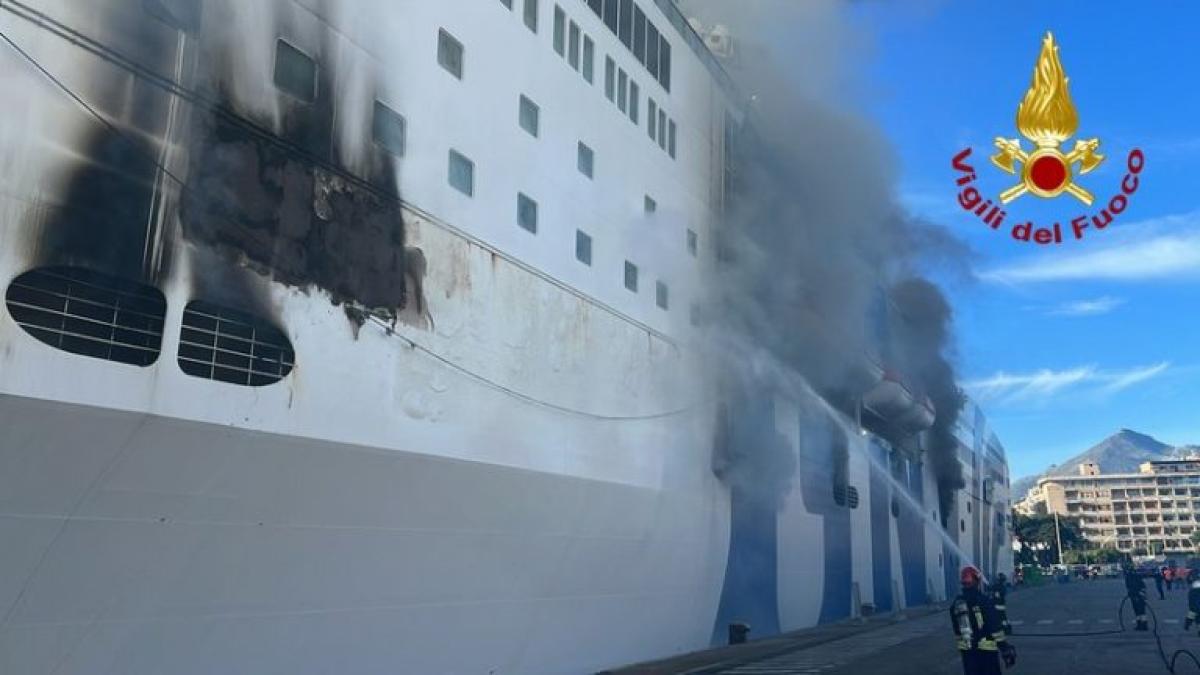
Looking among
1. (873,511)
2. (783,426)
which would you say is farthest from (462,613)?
(873,511)

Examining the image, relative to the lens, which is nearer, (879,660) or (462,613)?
(462,613)

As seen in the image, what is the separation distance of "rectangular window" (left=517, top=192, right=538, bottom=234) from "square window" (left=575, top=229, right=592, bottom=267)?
3.56 ft

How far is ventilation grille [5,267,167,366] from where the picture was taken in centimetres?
609

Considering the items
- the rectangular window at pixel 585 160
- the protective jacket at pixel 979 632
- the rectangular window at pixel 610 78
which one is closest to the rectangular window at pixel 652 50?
the rectangular window at pixel 610 78

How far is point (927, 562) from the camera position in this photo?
3588 cm

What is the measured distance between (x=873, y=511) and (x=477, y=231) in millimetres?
20455

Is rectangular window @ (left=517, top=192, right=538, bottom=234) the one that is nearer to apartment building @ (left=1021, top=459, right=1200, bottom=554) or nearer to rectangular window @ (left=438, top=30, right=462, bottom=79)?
rectangular window @ (left=438, top=30, right=462, bottom=79)

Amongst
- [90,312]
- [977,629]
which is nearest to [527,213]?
[90,312]

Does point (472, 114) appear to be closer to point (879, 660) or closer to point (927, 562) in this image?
point (879, 660)

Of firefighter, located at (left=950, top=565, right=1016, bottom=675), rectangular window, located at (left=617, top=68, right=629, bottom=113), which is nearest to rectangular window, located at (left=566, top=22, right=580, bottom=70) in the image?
rectangular window, located at (left=617, top=68, right=629, bottom=113)

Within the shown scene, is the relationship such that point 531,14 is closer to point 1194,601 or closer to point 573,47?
point 573,47

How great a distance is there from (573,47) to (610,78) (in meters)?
1.17

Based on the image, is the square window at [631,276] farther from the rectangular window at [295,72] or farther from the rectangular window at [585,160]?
the rectangular window at [295,72]

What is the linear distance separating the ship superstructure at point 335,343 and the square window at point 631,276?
0.11 metres
